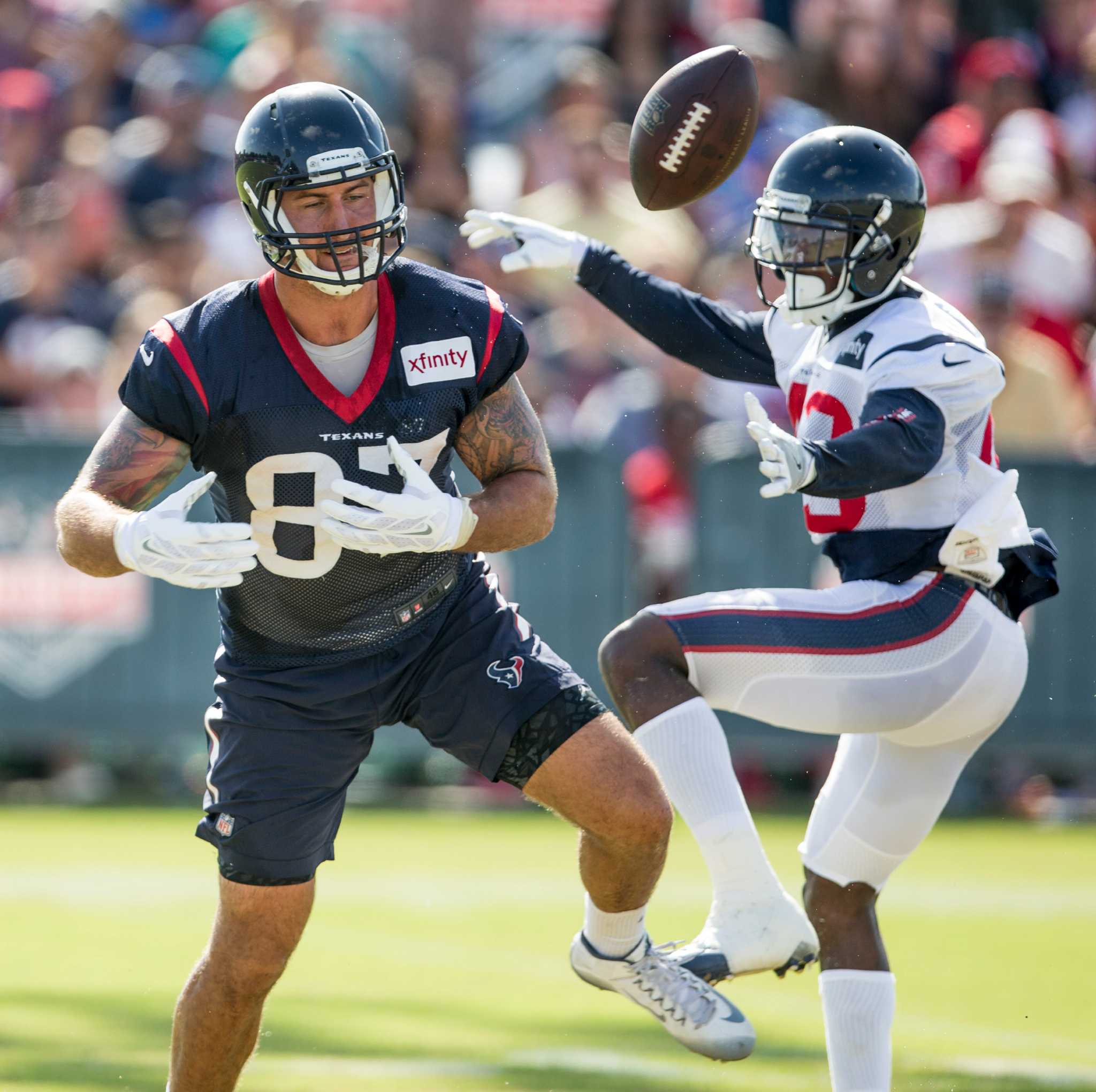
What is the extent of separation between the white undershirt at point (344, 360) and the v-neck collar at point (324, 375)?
12 mm

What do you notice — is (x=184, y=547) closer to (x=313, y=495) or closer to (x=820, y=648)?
(x=313, y=495)

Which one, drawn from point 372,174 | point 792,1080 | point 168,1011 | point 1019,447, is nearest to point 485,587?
point 372,174

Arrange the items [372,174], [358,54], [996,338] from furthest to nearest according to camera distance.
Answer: [358,54] → [996,338] → [372,174]

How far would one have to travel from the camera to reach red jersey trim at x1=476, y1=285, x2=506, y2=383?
4.13m

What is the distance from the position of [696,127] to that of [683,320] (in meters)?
0.48

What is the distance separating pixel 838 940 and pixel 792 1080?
56cm

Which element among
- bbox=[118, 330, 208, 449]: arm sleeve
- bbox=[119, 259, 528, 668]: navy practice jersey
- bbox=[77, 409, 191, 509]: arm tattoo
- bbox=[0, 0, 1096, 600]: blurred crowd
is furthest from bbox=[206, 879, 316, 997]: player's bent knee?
bbox=[0, 0, 1096, 600]: blurred crowd

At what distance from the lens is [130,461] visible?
Result: 391cm

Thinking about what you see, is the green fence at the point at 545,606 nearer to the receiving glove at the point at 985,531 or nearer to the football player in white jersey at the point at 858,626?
the football player in white jersey at the point at 858,626

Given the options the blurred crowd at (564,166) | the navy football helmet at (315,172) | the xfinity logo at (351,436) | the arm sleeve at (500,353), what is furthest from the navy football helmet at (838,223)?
the blurred crowd at (564,166)

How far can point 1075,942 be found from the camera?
21.5 ft

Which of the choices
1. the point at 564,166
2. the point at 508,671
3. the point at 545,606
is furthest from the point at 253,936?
the point at 564,166

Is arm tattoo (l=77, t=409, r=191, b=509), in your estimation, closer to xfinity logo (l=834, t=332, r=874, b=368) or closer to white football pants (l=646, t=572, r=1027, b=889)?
white football pants (l=646, t=572, r=1027, b=889)

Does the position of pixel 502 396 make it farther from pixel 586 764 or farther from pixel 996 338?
pixel 996 338
